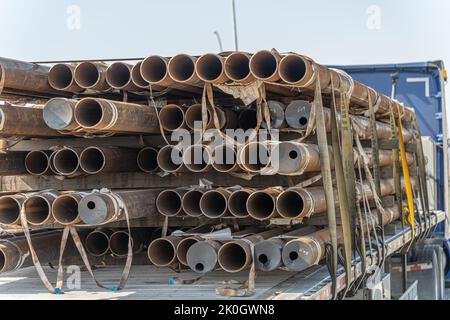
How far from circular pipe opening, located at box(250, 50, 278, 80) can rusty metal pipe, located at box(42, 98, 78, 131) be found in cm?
115

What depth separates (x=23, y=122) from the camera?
5.29 meters

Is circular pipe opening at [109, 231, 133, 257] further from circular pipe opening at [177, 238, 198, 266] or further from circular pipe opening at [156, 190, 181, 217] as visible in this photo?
circular pipe opening at [177, 238, 198, 266]

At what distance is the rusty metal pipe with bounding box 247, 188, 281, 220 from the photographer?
5082 millimetres

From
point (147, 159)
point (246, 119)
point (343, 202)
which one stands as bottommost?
point (343, 202)

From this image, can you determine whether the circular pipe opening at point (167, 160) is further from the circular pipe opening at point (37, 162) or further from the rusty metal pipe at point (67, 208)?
the circular pipe opening at point (37, 162)

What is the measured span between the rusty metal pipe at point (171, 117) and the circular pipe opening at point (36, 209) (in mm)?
971

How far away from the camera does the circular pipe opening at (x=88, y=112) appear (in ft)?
16.4

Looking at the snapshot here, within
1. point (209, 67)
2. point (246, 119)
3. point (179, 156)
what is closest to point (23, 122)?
point (179, 156)

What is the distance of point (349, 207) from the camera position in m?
5.48

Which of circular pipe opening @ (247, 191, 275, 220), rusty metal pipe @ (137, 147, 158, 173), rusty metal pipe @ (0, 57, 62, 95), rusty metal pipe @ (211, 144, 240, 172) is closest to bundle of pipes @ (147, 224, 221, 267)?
circular pipe opening @ (247, 191, 275, 220)

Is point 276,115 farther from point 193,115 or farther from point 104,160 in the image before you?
point 104,160

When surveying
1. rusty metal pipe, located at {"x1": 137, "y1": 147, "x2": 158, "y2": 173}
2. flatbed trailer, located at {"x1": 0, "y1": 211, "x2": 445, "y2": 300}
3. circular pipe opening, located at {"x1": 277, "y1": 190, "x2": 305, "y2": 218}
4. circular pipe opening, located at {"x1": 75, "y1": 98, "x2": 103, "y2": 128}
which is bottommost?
flatbed trailer, located at {"x1": 0, "y1": 211, "x2": 445, "y2": 300}

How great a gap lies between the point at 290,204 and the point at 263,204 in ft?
0.60

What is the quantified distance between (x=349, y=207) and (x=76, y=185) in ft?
6.46
